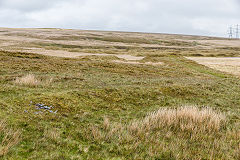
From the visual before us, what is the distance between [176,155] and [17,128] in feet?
19.9

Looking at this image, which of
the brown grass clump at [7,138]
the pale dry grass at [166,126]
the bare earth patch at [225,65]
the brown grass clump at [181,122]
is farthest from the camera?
the bare earth patch at [225,65]

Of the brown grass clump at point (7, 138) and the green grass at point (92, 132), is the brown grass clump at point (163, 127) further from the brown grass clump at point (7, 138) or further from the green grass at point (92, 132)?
the brown grass clump at point (7, 138)

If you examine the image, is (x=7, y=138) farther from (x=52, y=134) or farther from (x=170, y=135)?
(x=170, y=135)

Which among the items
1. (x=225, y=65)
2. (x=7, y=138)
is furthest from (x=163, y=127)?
(x=225, y=65)

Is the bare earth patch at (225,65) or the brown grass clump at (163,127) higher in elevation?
the bare earth patch at (225,65)

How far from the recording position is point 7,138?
7.43 m

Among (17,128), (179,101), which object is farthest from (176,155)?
(179,101)

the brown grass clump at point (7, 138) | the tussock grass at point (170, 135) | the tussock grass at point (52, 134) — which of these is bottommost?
the tussock grass at point (170, 135)

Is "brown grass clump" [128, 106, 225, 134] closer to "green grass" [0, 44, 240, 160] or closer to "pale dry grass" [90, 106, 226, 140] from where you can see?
"pale dry grass" [90, 106, 226, 140]

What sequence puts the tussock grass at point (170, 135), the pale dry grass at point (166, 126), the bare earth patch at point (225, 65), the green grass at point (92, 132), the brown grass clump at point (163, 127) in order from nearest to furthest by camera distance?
the green grass at point (92, 132), the tussock grass at point (170, 135), the brown grass clump at point (163, 127), the pale dry grass at point (166, 126), the bare earth patch at point (225, 65)

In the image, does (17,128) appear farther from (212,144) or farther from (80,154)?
(212,144)

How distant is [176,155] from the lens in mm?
7375

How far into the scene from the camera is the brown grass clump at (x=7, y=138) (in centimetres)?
657

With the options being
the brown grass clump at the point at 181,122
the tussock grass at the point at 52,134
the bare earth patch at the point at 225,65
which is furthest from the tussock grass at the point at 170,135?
the bare earth patch at the point at 225,65
